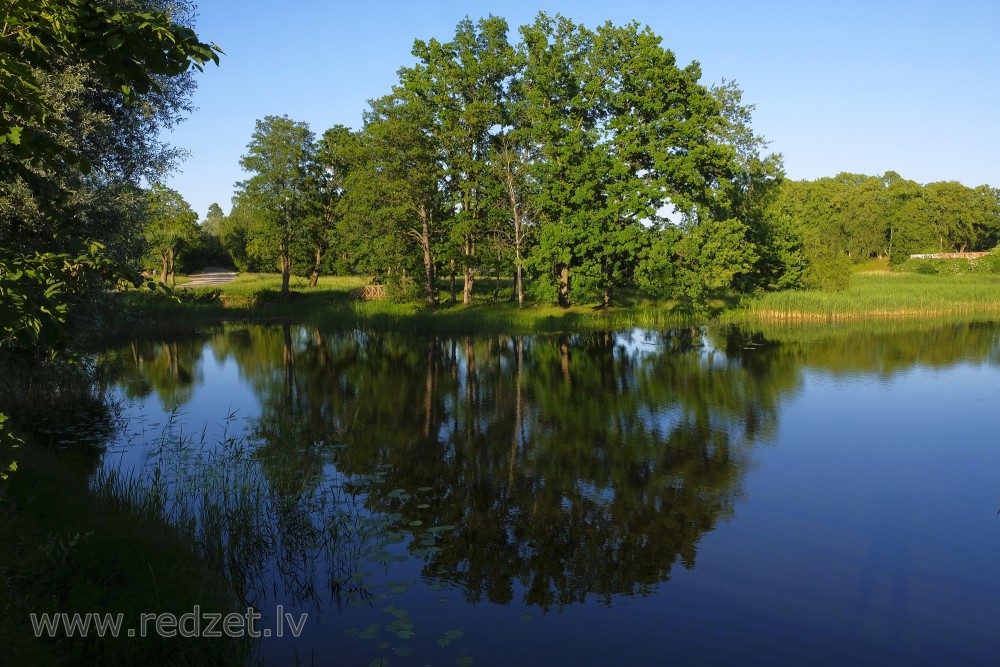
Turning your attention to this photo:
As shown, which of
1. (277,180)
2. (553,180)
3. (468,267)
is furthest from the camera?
(277,180)

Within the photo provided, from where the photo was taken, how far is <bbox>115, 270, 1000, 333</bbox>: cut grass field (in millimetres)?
45188

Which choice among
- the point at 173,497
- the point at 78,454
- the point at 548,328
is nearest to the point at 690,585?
the point at 173,497

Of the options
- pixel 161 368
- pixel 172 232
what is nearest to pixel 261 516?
pixel 161 368

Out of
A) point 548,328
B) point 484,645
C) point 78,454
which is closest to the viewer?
point 484,645

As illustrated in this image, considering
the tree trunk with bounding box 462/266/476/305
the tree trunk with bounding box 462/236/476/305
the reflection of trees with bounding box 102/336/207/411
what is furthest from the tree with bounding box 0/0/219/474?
the tree trunk with bounding box 462/266/476/305

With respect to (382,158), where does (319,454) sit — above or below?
below

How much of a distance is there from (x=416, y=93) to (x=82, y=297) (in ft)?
116

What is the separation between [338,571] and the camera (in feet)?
34.2

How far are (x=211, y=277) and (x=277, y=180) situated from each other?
28.1 metres

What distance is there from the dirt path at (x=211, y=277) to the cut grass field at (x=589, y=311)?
16.2 metres

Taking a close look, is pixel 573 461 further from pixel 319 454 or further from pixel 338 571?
pixel 338 571

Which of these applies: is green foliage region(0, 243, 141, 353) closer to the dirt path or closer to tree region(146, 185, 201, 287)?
tree region(146, 185, 201, 287)

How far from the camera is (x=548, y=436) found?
60.5 ft

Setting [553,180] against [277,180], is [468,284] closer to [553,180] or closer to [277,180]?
[553,180]
